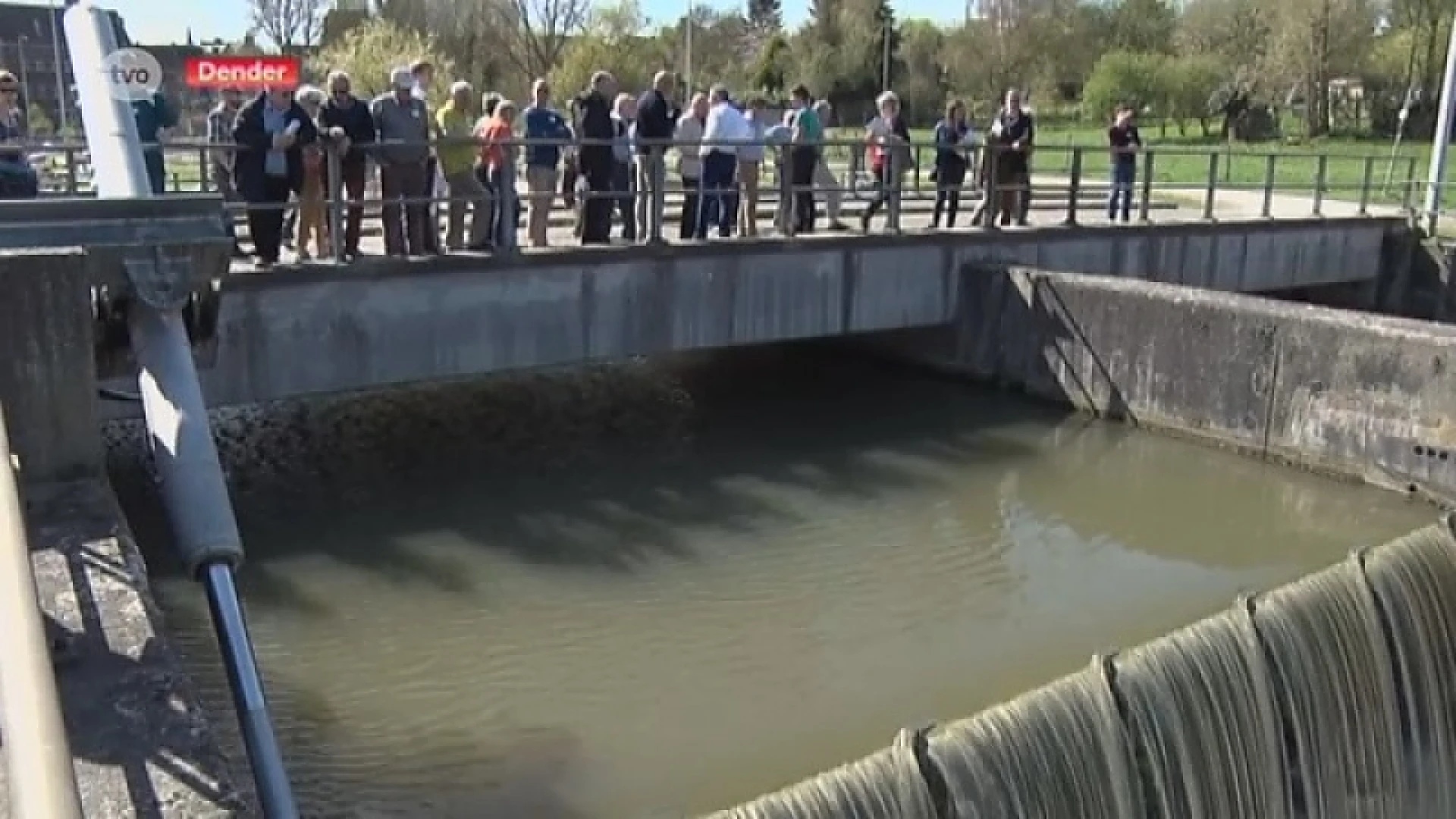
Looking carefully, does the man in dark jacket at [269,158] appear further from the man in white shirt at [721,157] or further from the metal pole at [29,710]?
the metal pole at [29,710]

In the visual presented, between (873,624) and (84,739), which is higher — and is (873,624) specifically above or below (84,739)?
below

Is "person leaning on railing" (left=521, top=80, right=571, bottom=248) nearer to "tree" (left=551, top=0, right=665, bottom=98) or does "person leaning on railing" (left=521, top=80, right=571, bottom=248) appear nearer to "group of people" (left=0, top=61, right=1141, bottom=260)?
"group of people" (left=0, top=61, right=1141, bottom=260)

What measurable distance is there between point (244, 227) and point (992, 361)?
277 inches

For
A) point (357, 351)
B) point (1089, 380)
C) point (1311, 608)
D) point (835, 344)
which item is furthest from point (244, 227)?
point (1311, 608)

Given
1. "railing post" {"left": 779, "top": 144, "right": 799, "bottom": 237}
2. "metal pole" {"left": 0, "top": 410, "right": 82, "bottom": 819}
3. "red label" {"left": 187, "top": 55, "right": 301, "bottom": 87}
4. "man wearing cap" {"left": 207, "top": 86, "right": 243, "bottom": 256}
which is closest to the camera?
"metal pole" {"left": 0, "top": 410, "right": 82, "bottom": 819}

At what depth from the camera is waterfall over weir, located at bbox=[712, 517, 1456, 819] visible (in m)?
5.21

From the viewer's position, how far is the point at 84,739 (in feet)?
12.1

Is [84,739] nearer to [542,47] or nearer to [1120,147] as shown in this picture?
[1120,147]

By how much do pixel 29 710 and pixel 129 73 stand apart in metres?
4.33

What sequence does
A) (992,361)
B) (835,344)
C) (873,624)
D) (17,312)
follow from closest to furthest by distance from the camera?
(17,312), (873,624), (992,361), (835,344)

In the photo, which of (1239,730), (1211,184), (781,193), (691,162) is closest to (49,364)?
(1239,730)

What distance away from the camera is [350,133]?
10000 millimetres

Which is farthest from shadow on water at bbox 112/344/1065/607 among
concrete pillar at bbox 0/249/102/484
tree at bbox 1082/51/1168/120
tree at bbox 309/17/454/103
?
tree at bbox 1082/51/1168/120

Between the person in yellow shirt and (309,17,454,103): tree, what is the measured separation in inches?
952
